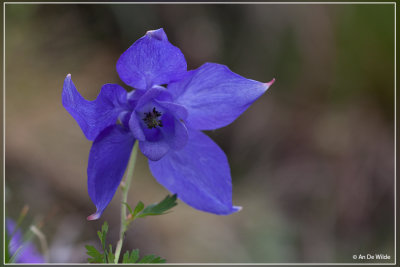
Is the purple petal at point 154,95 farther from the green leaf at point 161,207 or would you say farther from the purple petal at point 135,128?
the green leaf at point 161,207

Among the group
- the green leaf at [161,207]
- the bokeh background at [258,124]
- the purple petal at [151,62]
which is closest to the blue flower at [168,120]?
the purple petal at [151,62]

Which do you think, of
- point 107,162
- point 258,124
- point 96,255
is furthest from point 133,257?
point 258,124

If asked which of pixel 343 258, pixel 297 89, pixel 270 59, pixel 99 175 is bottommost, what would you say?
pixel 343 258

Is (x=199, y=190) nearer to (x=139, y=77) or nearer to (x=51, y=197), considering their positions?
(x=139, y=77)

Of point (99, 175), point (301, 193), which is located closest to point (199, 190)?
point (99, 175)

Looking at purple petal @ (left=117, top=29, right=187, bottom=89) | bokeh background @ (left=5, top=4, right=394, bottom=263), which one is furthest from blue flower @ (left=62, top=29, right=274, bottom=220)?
bokeh background @ (left=5, top=4, right=394, bottom=263)

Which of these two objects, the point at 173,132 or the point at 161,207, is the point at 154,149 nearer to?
the point at 173,132

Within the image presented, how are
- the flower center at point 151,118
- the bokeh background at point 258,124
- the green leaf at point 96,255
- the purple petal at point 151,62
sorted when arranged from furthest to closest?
the bokeh background at point 258,124, the flower center at point 151,118, the purple petal at point 151,62, the green leaf at point 96,255
